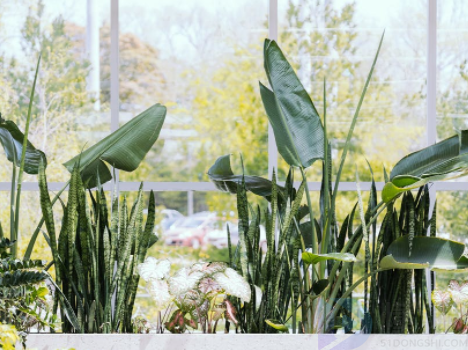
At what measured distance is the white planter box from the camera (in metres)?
2.21

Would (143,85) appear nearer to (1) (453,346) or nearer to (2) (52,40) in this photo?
(2) (52,40)

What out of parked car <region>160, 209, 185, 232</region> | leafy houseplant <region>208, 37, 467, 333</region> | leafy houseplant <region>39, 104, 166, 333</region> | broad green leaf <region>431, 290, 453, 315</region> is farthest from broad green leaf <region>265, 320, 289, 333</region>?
parked car <region>160, 209, 185, 232</region>

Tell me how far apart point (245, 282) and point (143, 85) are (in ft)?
4.21

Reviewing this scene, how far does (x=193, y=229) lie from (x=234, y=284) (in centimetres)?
86

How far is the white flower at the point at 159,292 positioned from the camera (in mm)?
2194

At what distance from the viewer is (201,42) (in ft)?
9.84

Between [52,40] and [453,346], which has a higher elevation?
[52,40]

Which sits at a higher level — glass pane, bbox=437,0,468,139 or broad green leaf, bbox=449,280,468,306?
glass pane, bbox=437,0,468,139

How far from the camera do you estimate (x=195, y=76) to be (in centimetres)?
299

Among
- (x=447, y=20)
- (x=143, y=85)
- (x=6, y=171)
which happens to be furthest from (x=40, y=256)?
(x=447, y=20)

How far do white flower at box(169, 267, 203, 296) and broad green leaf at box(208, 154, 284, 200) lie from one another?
453 millimetres

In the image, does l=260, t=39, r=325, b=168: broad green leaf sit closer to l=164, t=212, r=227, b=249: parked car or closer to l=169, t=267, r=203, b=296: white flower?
l=169, t=267, r=203, b=296: white flower

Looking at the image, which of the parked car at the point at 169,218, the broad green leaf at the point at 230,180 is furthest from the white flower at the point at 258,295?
the parked car at the point at 169,218

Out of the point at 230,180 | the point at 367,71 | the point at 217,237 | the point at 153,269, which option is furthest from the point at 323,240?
the point at 367,71
